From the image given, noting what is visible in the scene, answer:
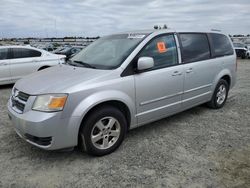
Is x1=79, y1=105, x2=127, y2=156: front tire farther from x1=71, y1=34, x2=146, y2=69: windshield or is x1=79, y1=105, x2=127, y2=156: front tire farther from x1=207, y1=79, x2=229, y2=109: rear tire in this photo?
x1=207, y1=79, x2=229, y2=109: rear tire

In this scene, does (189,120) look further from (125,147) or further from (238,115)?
(125,147)

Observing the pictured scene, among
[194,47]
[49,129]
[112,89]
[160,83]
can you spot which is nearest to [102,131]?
[112,89]

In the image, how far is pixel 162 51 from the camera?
4391mm

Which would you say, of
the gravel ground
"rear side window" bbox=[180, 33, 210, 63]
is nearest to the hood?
the gravel ground

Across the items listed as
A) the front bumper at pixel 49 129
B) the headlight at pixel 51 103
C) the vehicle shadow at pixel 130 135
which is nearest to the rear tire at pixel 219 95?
the vehicle shadow at pixel 130 135

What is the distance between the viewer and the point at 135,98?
3.95 metres

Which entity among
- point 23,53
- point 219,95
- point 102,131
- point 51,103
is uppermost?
point 23,53

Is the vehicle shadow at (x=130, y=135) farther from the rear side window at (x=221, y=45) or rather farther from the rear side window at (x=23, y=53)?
the rear side window at (x=23, y=53)

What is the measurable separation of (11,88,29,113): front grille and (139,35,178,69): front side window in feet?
5.77

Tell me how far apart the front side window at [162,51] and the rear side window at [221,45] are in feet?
4.62

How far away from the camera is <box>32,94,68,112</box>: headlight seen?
10.7ft

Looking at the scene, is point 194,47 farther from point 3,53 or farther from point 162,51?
point 3,53

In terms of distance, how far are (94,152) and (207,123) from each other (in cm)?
243

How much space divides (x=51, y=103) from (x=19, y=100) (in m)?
0.64
